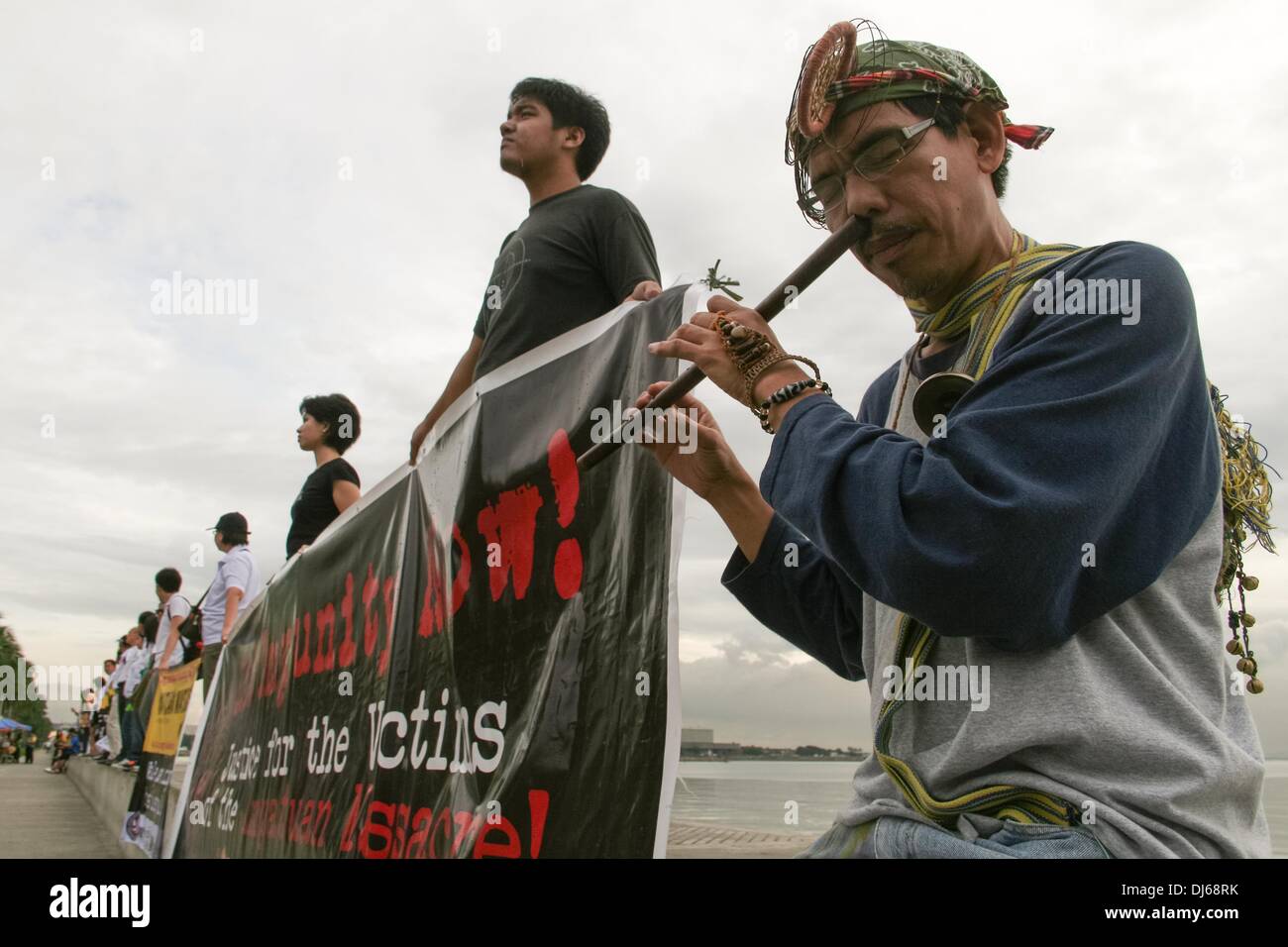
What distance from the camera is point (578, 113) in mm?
3389

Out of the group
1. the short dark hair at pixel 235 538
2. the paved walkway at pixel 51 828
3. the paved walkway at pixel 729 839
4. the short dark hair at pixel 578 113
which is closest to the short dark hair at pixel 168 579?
the paved walkway at pixel 51 828

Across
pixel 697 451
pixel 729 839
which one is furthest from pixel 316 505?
pixel 729 839

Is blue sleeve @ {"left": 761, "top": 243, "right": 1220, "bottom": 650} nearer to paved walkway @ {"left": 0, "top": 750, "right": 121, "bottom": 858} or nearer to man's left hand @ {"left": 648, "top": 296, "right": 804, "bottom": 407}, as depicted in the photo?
man's left hand @ {"left": 648, "top": 296, "right": 804, "bottom": 407}

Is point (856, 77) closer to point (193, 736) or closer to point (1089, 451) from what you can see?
point (1089, 451)

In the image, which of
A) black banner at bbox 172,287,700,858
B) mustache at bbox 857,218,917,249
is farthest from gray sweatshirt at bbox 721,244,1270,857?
black banner at bbox 172,287,700,858

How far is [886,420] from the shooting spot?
5.30ft

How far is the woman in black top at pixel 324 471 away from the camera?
195 inches

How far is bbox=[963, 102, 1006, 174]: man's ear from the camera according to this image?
1471mm

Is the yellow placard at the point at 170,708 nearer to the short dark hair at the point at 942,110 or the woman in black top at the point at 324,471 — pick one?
the woman in black top at the point at 324,471

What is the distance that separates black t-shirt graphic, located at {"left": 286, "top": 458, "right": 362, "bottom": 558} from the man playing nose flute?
12.8ft

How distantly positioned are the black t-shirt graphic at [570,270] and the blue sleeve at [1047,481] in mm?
1751

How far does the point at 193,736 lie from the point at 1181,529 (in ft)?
20.0

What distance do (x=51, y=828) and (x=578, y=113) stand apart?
11298 millimetres

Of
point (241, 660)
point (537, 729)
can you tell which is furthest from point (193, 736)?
point (537, 729)
